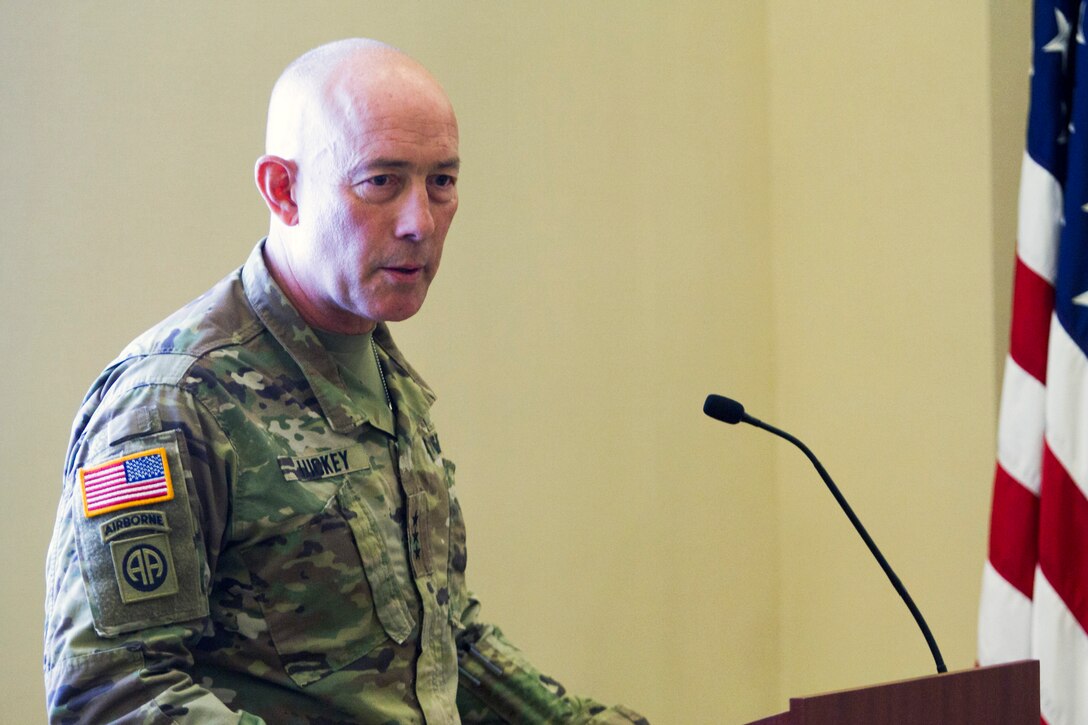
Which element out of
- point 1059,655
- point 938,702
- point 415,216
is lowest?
point 1059,655

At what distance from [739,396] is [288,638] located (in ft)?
6.02

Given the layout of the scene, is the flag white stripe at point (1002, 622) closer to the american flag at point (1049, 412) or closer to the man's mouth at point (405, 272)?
the american flag at point (1049, 412)

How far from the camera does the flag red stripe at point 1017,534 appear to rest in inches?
95.2

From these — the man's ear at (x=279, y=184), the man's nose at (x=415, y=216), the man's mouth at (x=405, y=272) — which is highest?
the man's ear at (x=279, y=184)

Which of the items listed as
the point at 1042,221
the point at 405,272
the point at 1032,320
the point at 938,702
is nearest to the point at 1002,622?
the point at 1032,320

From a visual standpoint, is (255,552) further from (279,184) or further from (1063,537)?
(1063,537)

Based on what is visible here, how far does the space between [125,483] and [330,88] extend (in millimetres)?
541

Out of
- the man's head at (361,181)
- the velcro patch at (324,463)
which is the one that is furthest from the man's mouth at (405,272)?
the velcro patch at (324,463)

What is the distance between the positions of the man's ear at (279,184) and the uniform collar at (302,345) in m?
0.07

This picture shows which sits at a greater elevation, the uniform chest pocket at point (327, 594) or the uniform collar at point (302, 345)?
the uniform collar at point (302, 345)

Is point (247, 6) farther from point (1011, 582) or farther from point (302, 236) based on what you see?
point (1011, 582)

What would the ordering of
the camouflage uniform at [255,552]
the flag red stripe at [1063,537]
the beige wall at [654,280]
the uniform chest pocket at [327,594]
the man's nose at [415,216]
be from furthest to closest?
the flag red stripe at [1063,537] < the beige wall at [654,280] < the man's nose at [415,216] < the uniform chest pocket at [327,594] < the camouflage uniform at [255,552]

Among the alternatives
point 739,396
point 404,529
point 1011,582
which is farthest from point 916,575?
point 404,529

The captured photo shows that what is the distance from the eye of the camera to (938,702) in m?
1.17
